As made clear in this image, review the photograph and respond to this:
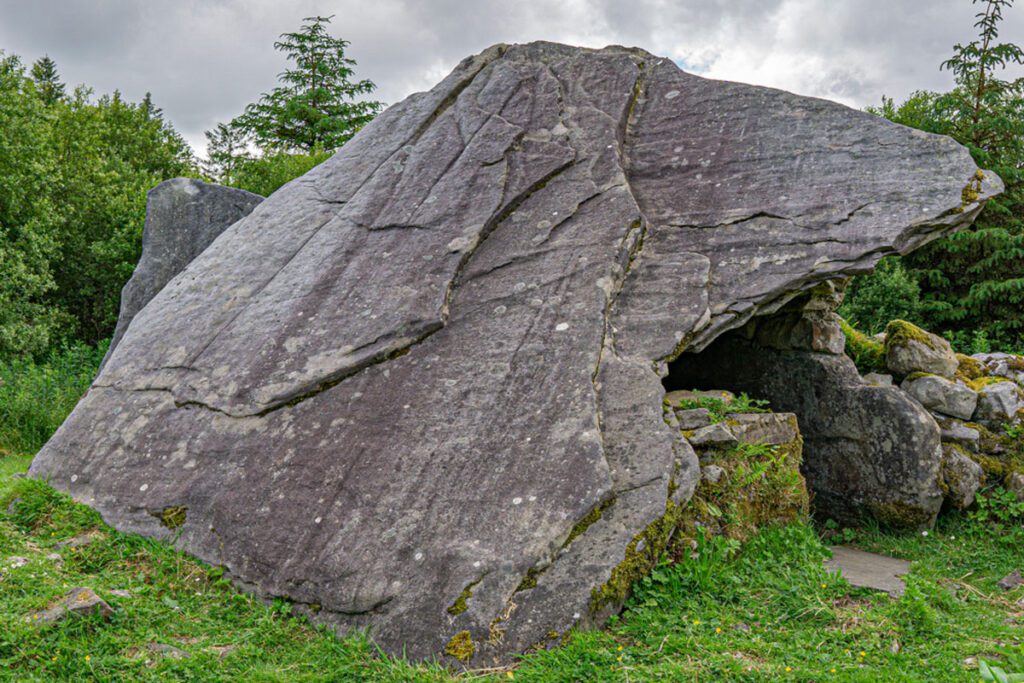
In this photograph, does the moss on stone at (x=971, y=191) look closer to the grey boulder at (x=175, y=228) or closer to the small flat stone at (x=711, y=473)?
the small flat stone at (x=711, y=473)

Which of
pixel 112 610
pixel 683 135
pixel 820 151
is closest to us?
pixel 112 610

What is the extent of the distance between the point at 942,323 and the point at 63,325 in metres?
18.3

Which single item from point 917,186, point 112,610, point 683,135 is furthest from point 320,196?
point 917,186

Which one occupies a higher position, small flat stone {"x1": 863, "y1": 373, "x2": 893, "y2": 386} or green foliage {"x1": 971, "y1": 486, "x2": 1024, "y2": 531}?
small flat stone {"x1": 863, "y1": 373, "x2": 893, "y2": 386}

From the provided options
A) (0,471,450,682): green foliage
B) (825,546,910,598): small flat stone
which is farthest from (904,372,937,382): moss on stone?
(0,471,450,682): green foliage

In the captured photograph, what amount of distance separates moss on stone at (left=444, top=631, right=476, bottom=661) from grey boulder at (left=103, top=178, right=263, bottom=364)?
7348mm

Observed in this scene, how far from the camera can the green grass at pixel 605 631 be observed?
13.8 ft

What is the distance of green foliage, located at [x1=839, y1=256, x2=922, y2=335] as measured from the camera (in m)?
16.2

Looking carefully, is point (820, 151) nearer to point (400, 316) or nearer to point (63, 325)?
point (400, 316)

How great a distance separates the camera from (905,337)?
8586 millimetres

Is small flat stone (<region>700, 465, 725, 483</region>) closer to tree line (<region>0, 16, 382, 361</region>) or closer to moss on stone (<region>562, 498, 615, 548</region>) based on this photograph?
moss on stone (<region>562, 498, 615, 548</region>)

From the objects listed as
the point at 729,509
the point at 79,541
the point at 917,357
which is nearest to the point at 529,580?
the point at 729,509

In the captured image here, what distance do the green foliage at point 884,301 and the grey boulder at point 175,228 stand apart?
482 inches

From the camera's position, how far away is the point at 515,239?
6.95 meters
